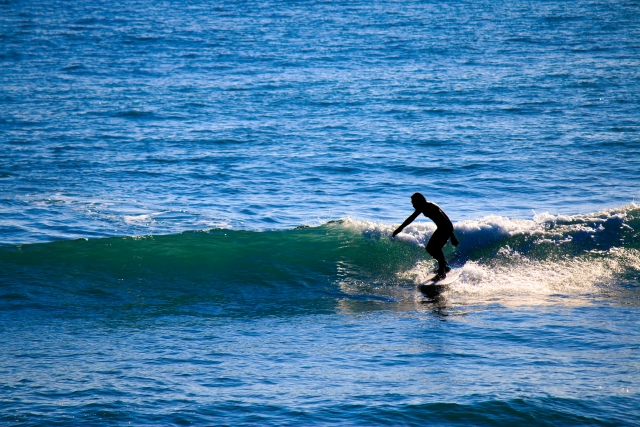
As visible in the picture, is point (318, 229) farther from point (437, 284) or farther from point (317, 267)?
point (437, 284)

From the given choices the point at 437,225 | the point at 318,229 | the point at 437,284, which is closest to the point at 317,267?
the point at 318,229

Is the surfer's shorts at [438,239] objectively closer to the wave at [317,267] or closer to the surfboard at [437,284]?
the surfboard at [437,284]

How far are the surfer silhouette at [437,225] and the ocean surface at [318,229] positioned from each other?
0.52 metres

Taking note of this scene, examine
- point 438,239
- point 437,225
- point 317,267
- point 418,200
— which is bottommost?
point 317,267

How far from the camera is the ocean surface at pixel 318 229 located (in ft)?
26.0

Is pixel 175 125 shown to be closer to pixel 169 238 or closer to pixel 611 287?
pixel 169 238

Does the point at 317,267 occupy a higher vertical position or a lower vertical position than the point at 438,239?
lower

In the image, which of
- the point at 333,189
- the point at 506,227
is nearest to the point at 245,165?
the point at 333,189

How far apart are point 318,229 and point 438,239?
4.00m

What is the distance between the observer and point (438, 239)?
12.3 meters

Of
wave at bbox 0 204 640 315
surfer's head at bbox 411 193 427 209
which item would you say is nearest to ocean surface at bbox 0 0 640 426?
wave at bbox 0 204 640 315

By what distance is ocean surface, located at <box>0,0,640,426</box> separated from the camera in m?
7.91

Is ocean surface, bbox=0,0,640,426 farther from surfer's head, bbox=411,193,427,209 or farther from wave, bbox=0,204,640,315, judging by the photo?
surfer's head, bbox=411,193,427,209

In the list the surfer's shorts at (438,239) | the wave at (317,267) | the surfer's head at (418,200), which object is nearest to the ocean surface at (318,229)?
the wave at (317,267)
